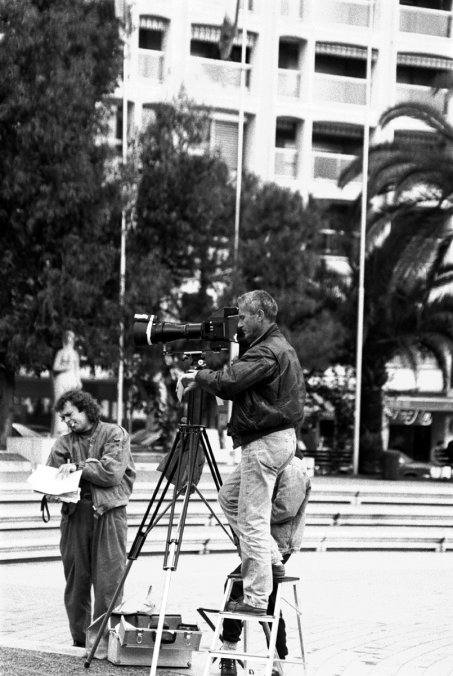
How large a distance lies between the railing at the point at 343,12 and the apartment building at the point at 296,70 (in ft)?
0.11

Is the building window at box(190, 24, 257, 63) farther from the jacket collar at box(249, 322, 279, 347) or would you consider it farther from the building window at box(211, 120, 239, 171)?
the jacket collar at box(249, 322, 279, 347)

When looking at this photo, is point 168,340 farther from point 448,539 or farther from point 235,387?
point 448,539

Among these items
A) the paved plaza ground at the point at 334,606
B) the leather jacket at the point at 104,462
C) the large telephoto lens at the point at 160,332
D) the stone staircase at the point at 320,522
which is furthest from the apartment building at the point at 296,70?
the large telephoto lens at the point at 160,332

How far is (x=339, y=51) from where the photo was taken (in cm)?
5144

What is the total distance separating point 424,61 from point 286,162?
6986 mm

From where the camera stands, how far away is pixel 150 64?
47781mm

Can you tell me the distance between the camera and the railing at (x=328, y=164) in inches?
2019

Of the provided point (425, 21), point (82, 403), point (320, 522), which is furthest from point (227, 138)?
point (82, 403)

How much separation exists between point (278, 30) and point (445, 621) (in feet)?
131

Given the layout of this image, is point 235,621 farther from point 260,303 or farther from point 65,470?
point 260,303

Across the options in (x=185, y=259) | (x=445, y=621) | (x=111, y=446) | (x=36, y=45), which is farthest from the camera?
(x=185, y=259)

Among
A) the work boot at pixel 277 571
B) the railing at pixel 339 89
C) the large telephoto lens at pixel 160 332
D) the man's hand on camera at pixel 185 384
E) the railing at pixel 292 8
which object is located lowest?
the work boot at pixel 277 571

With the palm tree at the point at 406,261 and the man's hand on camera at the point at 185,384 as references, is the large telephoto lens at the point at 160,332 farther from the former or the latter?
the palm tree at the point at 406,261

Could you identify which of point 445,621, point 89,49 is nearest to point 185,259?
point 89,49
